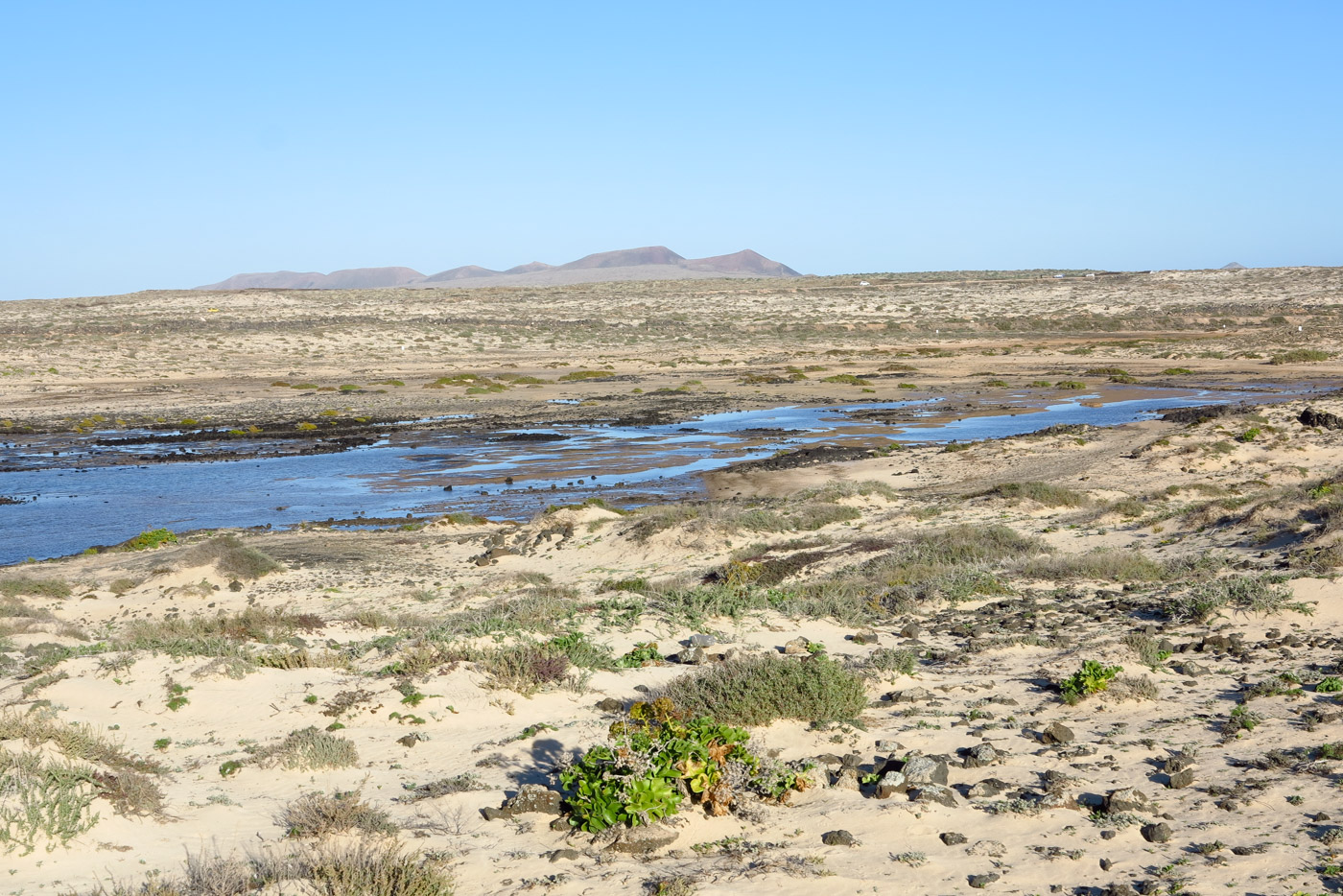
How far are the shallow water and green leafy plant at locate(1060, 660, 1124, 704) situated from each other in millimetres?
15970

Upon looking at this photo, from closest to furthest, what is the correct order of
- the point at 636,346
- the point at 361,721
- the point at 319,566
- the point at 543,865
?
the point at 543,865 < the point at 361,721 < the point at 319,566 < the point at 636,346

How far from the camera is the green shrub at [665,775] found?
651cm

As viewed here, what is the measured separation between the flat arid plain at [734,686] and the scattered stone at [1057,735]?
0.03 m

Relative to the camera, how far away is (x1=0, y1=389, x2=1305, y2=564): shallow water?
79.0ft

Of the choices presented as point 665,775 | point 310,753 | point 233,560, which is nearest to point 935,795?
point 665,775

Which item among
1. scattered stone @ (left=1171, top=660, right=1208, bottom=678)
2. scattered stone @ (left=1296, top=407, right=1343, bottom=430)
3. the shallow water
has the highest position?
scattered stone @ (left=1296, top=407, right=1343, bottom=430)

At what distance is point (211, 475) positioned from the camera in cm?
2975

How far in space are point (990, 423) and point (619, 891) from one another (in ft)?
112

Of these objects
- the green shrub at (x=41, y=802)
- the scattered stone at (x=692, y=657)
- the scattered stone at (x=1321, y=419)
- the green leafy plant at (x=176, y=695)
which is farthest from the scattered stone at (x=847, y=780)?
the scattered stone at (x=1321, y=419)

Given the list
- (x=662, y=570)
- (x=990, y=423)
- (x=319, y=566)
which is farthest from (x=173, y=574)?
(x=990, y=423)

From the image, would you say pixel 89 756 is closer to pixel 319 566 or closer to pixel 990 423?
pixel 319 566

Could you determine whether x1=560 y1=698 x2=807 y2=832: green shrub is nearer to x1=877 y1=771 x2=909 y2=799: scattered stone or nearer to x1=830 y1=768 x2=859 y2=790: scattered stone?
x1=830 y1=768 x2=859 y2=790: scattered stone

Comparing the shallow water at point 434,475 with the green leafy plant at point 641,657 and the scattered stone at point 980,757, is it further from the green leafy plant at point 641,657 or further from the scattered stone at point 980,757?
the scattered stone at point 980,757

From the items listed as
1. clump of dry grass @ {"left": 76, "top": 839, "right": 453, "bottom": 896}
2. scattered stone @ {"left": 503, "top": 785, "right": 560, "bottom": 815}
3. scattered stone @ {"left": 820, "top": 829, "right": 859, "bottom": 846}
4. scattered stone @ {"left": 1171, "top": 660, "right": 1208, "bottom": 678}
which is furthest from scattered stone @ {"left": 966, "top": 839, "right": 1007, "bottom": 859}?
scattered stone @ {"left": 1171, "top": 660, "right": 1208, "bottom": 678}
